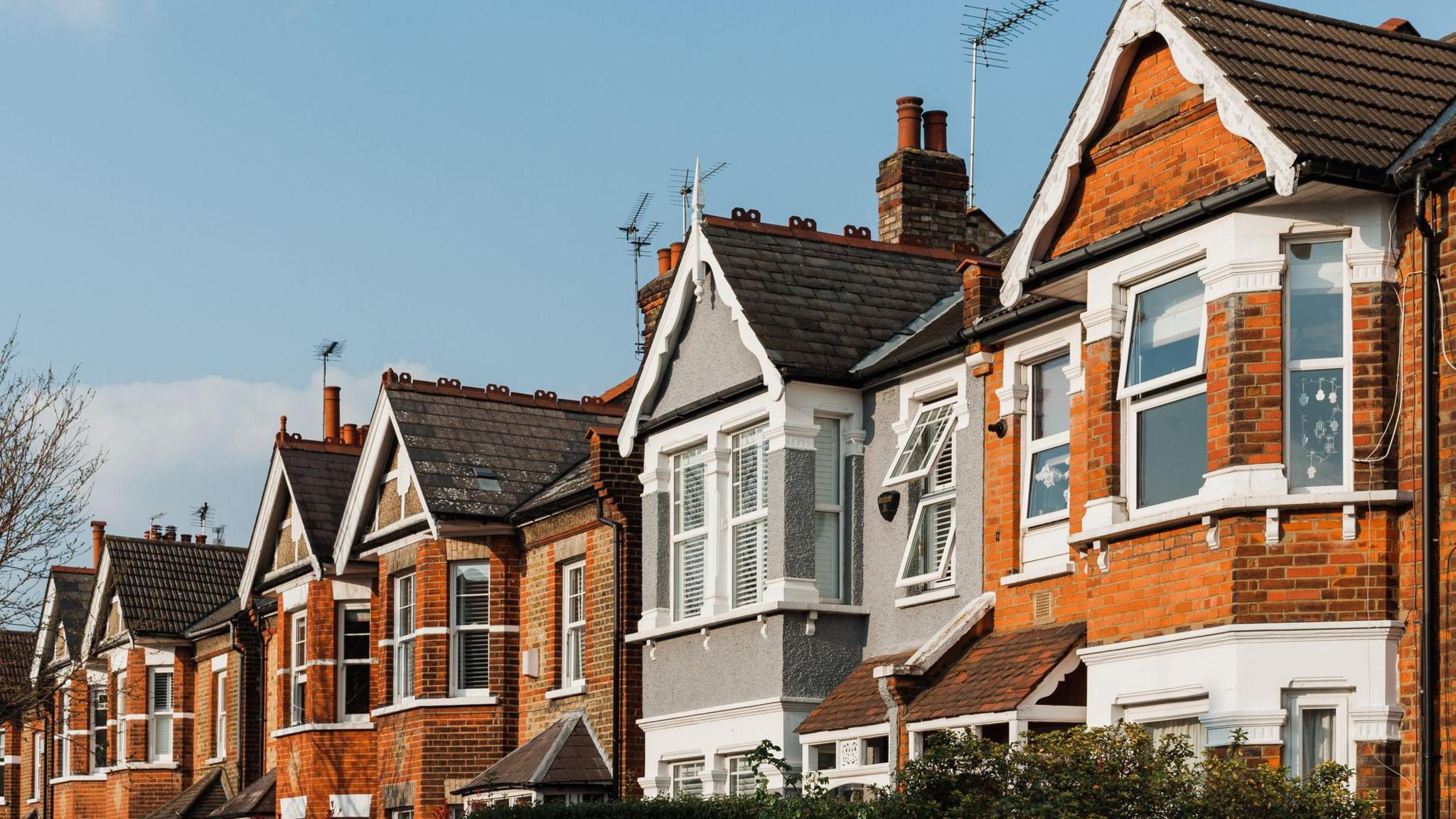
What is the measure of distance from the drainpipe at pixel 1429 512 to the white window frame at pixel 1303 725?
0.52 m

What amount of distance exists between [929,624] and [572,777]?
6483 mm

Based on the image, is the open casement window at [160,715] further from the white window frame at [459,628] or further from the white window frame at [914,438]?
the white window frame at [914,438]

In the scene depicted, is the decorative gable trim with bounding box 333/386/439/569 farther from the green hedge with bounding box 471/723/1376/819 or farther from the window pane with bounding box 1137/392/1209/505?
the window pane with bounding box 1137/392/1209/505

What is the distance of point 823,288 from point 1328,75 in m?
7.82

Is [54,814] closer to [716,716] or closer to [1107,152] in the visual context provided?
[716,716]

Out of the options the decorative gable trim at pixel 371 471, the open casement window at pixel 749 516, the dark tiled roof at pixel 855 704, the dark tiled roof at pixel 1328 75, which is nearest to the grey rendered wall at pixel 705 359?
the open casement window at pixel 749 516

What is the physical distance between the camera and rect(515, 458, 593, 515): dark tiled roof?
25.4 meters

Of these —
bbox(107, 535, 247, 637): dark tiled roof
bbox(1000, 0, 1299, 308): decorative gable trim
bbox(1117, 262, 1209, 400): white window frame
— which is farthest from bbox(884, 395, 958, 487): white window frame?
bbox(107, 535, 247, 637): dark tiled roof

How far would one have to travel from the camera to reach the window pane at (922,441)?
19.7 m

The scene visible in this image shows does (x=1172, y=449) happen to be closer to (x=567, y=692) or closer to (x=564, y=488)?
(x=567, y=692)

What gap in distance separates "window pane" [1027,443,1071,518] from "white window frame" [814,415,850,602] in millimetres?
2959

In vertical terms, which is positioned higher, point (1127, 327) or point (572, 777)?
point (1127, 327)

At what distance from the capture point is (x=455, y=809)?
2688 centimetres

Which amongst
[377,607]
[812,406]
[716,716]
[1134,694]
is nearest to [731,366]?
[812,406]
